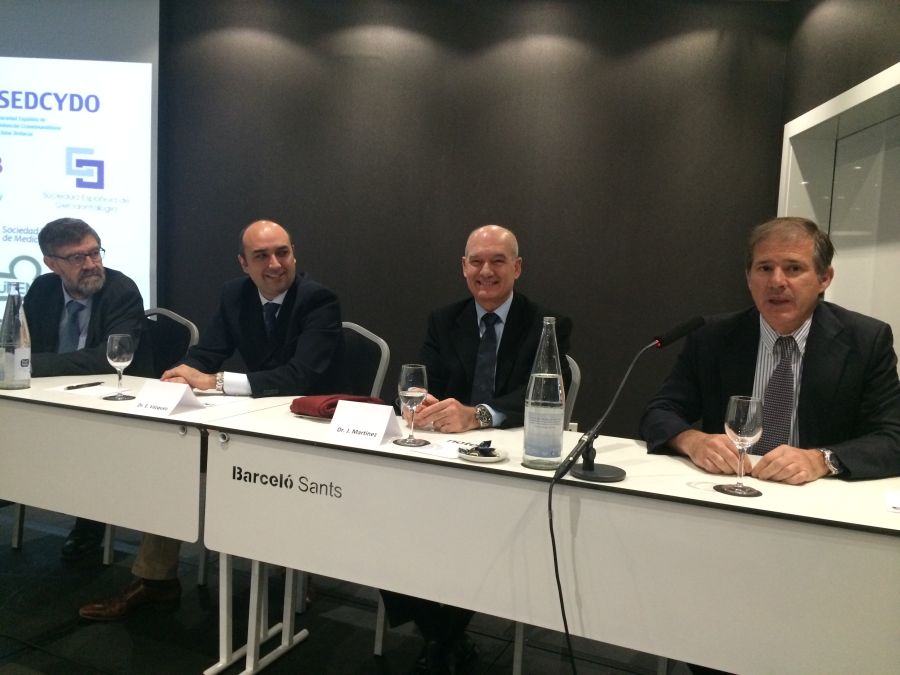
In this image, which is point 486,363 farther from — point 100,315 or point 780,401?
point 100,315

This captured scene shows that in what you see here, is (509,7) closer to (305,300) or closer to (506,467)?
(305,300)

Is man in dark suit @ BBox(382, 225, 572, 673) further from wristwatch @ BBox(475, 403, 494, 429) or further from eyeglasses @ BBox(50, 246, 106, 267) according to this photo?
eyeglasses @ BBox(50, 246, 106, 267)

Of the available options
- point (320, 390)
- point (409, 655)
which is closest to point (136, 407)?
point (320, 390)

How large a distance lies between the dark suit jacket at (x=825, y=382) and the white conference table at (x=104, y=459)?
1232 mm

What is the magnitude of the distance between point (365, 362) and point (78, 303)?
1.29 meters

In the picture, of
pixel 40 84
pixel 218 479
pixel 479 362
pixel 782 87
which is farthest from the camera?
pixel 40 84

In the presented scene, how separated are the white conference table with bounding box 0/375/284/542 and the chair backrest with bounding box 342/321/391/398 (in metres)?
0.43

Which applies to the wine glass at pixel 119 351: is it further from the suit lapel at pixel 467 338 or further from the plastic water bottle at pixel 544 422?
the plastic water bottle at pixel 544 422

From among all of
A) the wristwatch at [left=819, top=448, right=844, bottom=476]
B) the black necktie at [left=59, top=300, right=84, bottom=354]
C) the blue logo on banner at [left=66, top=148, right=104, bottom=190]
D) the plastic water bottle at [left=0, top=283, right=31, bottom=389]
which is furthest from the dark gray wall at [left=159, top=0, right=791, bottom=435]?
the wristwatch at [left=819, top=448, right=844, bottom=476]

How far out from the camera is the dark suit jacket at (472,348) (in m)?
2.09

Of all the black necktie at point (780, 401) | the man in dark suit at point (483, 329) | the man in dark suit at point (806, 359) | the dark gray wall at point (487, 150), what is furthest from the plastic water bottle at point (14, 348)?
the black necktie at point (780, 401)

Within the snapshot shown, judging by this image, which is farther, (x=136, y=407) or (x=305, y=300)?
(x=305, y=300)

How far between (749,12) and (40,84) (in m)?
4.07

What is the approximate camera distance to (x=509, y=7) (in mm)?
3398
